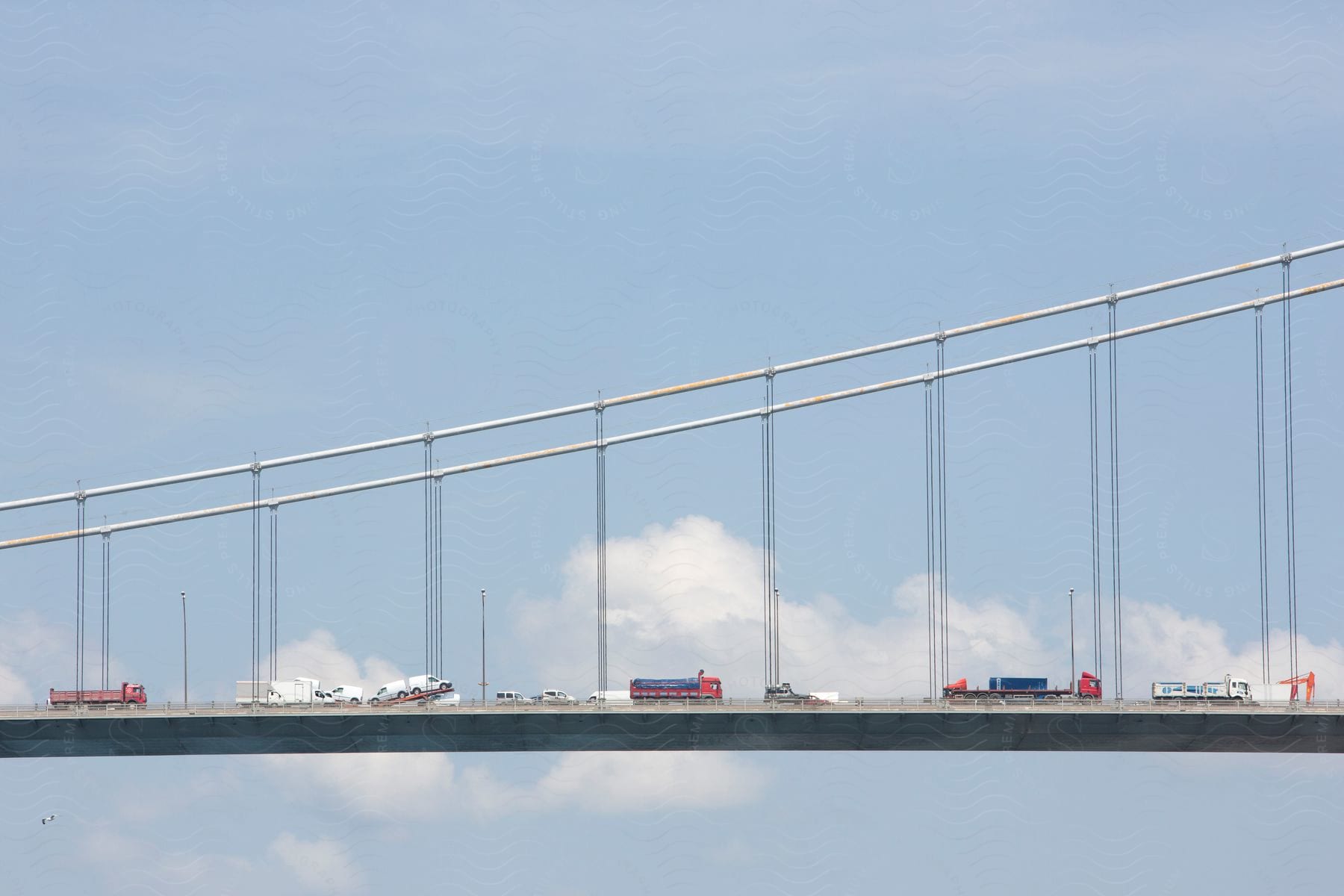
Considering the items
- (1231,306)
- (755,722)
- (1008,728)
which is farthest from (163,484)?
(1231,306)

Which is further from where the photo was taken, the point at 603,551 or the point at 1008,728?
the point at 603,551

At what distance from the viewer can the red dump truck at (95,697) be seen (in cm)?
11875

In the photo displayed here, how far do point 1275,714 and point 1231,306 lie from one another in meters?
27.4

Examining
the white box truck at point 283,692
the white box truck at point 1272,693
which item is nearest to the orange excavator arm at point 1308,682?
the white box truck at point 1272,693

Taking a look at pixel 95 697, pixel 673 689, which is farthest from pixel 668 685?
pixel 95 697

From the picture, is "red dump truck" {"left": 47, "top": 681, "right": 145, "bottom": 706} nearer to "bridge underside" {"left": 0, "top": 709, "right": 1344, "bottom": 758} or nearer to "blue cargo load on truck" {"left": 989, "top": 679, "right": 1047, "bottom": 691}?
"bridge underside" {"left": 0, "top": 709, "right": 1344, "bottom": 758}

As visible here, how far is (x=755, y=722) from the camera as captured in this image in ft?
358

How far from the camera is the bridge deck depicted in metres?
108

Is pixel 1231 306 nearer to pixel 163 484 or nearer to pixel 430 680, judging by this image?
pixel 430 680

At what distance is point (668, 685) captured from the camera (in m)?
117

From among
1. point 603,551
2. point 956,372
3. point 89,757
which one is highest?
point 956,372

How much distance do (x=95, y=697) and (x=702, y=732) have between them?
33.0m

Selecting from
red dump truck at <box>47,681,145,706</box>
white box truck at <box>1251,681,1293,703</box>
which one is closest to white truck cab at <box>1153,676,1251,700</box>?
white box truck at <box>1251,681,1293,703</box>

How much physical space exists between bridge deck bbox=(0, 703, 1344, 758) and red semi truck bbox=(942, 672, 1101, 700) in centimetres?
667
